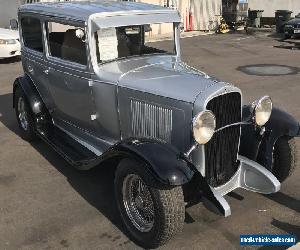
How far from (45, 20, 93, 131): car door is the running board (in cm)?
17

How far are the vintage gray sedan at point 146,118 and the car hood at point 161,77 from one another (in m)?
0.01

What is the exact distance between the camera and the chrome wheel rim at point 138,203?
3834mm

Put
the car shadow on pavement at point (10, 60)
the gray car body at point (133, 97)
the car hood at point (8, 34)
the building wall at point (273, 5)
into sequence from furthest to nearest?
the building wall at point (273, 5), the car shadow on pavement at point (10, 60), the car hood at point (8, 34), the gray car body at point (133, 97)

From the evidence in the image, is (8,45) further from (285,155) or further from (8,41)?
(285,155)

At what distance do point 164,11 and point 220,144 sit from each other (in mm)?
1942

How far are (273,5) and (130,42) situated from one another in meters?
24.4

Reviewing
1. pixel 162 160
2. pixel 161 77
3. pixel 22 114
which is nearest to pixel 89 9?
pixel 161 77

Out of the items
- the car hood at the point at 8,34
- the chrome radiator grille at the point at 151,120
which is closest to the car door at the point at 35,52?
the chrome radiator grille at the point at 151,120

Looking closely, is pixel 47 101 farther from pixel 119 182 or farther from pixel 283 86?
pixel 283 86

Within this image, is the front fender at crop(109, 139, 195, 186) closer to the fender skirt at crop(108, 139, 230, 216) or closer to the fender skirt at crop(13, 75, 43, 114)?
the fender skirt at crop(108, 139, 230, 216)

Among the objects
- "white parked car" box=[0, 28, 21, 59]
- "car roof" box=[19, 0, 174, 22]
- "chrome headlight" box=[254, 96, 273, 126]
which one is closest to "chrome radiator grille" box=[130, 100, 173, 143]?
"chrome headlight" box=[254, 96, 273, 126]

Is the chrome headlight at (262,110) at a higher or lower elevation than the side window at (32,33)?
lower

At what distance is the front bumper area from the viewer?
13.5 ft

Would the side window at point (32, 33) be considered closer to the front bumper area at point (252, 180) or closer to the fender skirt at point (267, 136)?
the fender skirt at point (267, 136)
